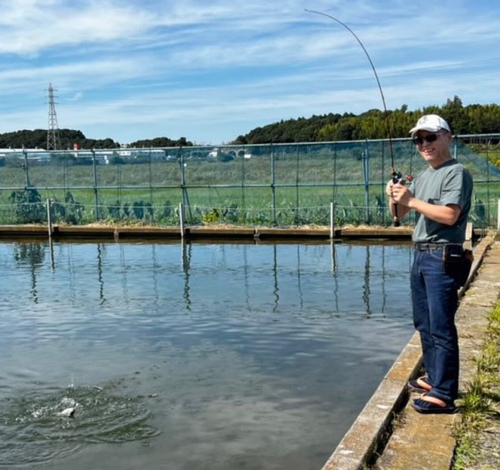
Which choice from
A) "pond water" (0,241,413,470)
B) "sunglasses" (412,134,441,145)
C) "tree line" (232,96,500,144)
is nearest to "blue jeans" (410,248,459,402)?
"sunglasses" (412,134,441,145)

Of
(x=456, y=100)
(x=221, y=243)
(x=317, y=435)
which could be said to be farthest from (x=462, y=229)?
(x=456, y=100)

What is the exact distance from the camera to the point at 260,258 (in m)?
16.4

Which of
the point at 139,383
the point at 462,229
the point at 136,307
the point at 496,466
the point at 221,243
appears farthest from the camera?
the point at 221,243

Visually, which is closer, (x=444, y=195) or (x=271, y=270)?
(x=444, y=195)

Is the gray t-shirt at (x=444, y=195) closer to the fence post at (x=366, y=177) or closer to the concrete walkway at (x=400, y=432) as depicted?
the concrete walkway at (x=400, y=432)

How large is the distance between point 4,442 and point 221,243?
14.3 m

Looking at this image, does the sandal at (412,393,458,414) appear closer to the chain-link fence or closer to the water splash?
the water splash

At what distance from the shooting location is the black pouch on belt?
14.9 ft

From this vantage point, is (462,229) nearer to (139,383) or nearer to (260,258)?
(139,383)

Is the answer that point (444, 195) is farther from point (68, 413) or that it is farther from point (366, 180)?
point (366, 180)

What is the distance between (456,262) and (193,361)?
4089mm

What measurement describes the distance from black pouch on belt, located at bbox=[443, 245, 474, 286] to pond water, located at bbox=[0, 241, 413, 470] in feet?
5.89

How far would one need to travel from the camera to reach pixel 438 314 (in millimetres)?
4598

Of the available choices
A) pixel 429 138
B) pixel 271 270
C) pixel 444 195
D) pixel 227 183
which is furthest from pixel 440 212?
pixel 227 183
